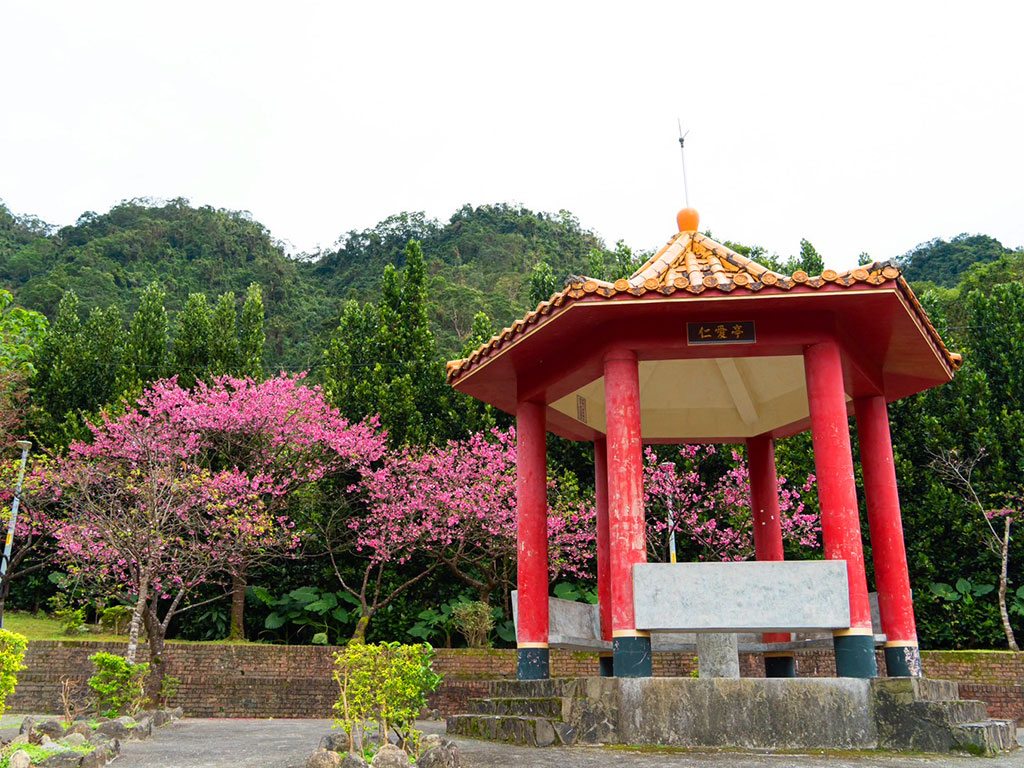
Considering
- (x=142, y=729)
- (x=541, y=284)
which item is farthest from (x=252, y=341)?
(x=142, y=729)

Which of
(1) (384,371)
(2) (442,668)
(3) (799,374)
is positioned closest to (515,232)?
(1) (384,371)

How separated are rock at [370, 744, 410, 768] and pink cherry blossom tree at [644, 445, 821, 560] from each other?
39.2 feet

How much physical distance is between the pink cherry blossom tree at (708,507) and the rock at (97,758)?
468 inches

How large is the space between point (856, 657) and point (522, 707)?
2.88 m

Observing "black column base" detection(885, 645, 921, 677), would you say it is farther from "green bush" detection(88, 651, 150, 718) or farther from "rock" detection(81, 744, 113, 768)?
"green bush" detection(88, 651, 150, 718)

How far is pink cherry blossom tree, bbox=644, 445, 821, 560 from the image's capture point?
16719mm

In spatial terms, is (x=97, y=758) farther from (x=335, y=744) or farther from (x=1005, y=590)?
(x=1005, y=590)

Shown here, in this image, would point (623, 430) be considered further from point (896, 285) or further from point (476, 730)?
point (476, 730)

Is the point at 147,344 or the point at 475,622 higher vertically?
the point at 147,344

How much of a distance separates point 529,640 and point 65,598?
1571cm

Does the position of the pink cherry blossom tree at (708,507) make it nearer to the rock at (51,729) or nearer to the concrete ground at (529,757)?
the concrete ground at (529,757)

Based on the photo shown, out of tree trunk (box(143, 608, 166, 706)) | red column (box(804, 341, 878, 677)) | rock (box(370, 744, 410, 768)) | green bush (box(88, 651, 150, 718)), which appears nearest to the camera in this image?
rock (box(370, 744, 410, 768))

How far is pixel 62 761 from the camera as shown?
19.8 feet

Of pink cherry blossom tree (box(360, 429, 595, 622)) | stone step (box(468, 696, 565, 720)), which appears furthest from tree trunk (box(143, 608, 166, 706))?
stone step (box(468, 696, 565, 720))
